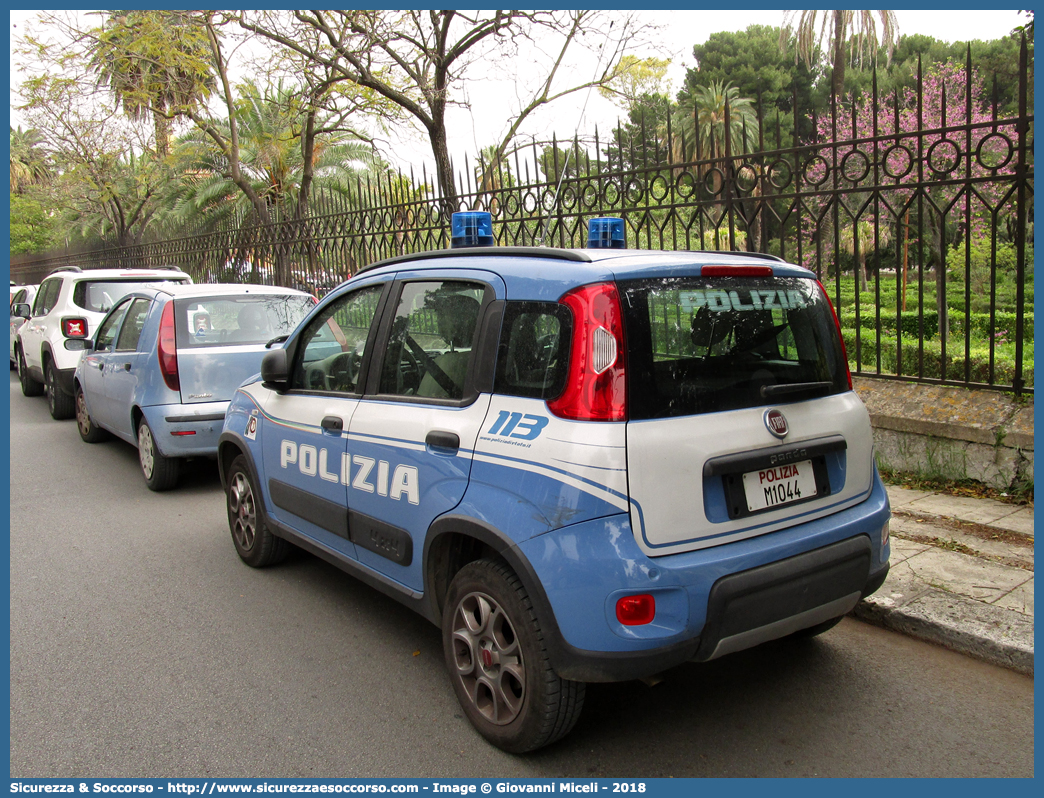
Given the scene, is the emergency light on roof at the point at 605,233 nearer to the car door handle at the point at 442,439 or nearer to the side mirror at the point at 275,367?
the car door handle at the point at 442,439

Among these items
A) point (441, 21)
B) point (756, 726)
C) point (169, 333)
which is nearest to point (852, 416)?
point (756, 726)

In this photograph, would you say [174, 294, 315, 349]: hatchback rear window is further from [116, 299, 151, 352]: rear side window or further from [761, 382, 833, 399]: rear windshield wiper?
[761, 382, 833, 399]: rear windshield wiper

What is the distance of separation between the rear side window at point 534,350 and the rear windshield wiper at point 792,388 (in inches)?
30.0

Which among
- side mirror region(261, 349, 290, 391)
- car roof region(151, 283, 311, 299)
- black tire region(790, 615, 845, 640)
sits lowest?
black tire region(790, 615, 845, 640)

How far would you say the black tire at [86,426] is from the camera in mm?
8695

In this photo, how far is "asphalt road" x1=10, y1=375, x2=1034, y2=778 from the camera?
2.93m

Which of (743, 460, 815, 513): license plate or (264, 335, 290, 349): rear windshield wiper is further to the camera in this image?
(264, 335, 290, 349): rear windshield wiper

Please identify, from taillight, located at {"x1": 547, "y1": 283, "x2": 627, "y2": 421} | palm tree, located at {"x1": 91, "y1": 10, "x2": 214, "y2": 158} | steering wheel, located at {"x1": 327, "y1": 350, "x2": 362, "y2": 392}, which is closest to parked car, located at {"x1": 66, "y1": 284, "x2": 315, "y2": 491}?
steering wheel, located at {"x1": 327, "y1": 350, "x2": 362, "y2": 392}

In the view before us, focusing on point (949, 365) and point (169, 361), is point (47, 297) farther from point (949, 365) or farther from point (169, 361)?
point (949, 365)

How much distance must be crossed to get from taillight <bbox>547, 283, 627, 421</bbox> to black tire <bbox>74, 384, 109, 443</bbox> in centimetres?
748

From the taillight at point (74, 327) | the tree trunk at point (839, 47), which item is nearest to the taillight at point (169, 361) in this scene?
the taillight at point (74, 327)

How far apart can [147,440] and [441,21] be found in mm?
6801

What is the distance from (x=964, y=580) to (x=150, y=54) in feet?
41.0

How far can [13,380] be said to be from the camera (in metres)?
14.9
